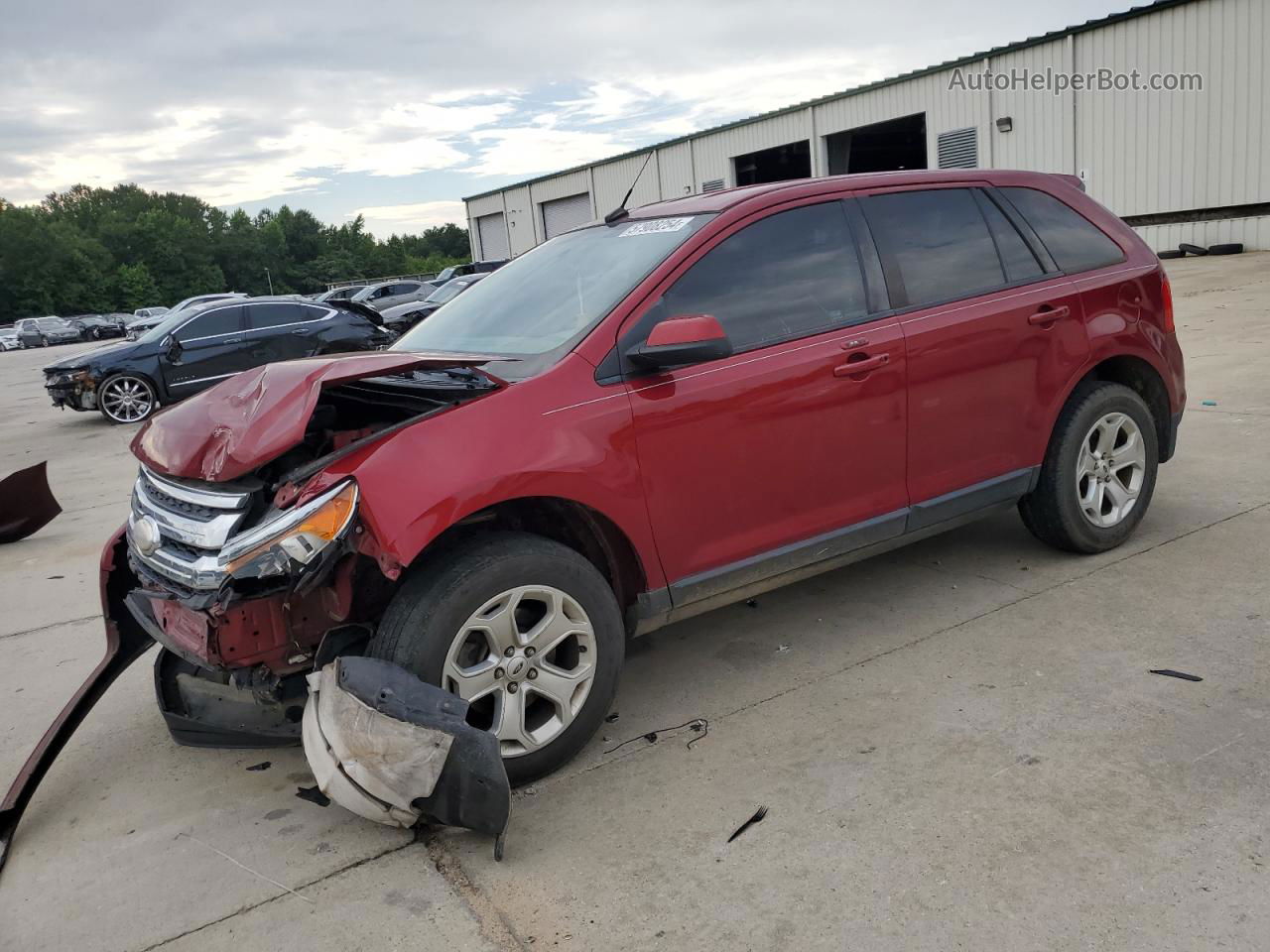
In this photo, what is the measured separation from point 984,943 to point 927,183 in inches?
123

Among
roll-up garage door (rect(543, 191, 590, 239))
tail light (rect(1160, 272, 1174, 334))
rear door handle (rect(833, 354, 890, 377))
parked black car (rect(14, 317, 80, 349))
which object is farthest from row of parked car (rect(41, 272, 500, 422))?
parked black car (rect(14, 317, 80, 349))

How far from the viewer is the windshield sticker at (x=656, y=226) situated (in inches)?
149

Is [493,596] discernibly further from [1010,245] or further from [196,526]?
[1010,245]

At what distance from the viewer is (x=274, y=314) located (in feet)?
48.8

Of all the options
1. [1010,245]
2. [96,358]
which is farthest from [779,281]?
[96,358]

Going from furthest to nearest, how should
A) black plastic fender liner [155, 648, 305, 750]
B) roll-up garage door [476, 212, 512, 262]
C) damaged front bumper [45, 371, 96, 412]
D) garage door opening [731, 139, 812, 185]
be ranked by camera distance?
roll-up garage door [476, 212, 512, 262] → garage door opening [731, 139, 812, 185] → damaged front bumper [45, 371, 96, 412] → black plastic fender liner [155, 648, 305, 750]

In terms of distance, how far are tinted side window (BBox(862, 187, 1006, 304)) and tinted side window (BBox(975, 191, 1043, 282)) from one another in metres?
0.04

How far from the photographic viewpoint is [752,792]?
9.98 ft

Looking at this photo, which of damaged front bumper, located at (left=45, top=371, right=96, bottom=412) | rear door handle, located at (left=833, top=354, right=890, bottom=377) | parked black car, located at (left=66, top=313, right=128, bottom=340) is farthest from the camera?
parked black car, located at (left=66, top=313, right=128, bottom=340)

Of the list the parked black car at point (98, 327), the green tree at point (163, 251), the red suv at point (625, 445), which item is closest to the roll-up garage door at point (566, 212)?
the parked black car at point (98, 327)

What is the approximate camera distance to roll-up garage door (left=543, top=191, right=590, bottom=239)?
1644 inches

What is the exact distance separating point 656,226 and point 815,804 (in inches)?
88.4

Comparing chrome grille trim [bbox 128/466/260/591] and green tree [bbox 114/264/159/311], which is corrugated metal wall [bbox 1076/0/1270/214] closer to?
chrome grille trim [bbox 128/466/260/591]

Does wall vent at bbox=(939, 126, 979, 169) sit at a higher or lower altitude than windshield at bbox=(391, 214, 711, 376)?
higher
